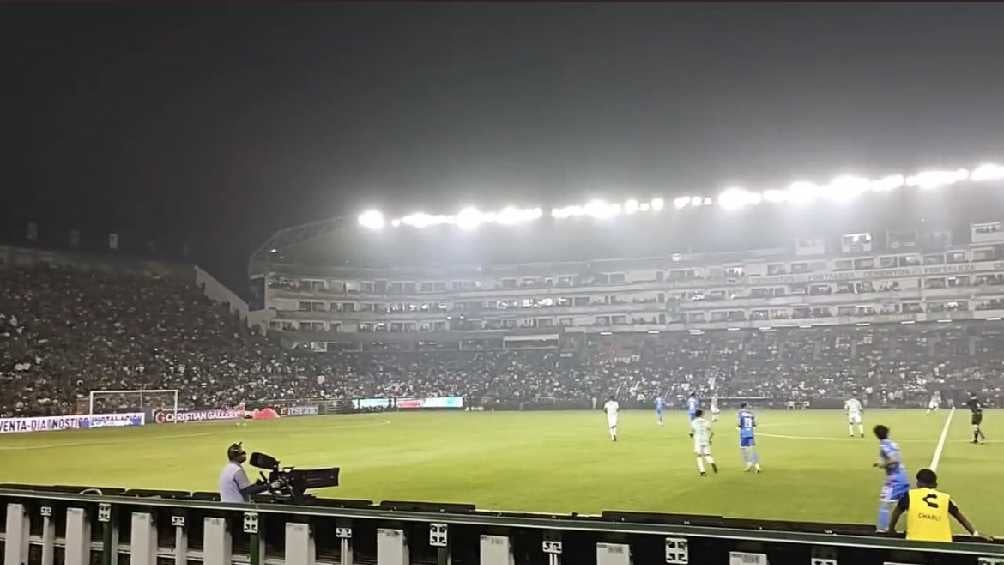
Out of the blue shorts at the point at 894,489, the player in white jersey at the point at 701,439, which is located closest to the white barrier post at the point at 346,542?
the blue shorts at the point at 894,489

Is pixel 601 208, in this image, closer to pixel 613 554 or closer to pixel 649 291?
pixel 649 291

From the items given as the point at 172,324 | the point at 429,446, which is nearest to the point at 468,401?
the point at 172,324

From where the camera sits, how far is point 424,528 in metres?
7.61

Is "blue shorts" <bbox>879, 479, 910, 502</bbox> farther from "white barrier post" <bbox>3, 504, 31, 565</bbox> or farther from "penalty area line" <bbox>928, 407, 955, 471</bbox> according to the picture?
"white barrier post" <bbox>3, 504, 31, 565</bbox>

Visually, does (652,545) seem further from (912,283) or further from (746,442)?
(912,283)

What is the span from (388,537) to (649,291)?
274ft

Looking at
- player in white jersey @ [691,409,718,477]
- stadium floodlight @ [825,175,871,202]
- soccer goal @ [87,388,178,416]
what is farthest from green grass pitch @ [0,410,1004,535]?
stadium floodlight @ [825,175,871,202]

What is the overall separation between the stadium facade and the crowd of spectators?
112 inches

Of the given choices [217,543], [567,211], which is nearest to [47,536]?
[217,543]

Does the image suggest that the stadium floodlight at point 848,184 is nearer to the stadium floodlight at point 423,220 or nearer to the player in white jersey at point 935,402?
the player in white jersey at point 935,402

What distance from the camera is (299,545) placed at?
7938 mm

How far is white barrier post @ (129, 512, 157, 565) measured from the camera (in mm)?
8836

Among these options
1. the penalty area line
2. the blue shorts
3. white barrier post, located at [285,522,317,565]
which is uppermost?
white barrier post, located at [285,522,317,565]

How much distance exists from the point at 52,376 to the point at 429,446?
32114mm
